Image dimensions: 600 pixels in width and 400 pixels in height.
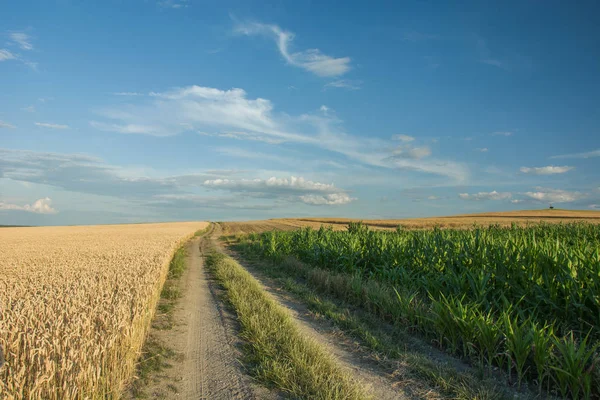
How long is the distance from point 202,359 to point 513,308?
18.2ft

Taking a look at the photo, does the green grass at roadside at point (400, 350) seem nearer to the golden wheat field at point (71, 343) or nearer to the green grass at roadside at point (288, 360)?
the green grass at roadside at point (288, 360)

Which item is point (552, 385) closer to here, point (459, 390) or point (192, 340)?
point (459, 390)

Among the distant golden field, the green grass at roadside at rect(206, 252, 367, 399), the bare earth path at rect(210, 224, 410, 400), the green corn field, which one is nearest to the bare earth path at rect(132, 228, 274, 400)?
the green grass at roadside at rect(206, 252, 367, 399)

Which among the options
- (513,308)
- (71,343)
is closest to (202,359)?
(71,343)

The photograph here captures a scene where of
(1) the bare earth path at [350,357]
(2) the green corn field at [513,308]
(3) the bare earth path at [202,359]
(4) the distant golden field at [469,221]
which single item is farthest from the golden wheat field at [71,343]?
(4) the distant golden field at [469,221]

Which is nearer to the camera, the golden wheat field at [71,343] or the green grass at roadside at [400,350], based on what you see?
the golden wheat field at [71,343]

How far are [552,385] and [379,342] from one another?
2.41 metres

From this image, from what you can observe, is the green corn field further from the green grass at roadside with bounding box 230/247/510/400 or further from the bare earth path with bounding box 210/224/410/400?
the bare earth path with bounding box 210/224/410/400

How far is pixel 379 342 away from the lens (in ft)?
19.4

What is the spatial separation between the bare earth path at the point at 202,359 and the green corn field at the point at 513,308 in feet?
10.9

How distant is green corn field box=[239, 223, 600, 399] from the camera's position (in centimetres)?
444

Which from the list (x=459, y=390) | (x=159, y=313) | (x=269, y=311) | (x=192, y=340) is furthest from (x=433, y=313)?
(x=159, y=313)

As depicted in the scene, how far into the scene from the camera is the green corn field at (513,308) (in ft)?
14.6

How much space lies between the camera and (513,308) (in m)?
6.21
